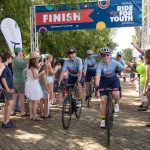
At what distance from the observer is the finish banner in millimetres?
16203

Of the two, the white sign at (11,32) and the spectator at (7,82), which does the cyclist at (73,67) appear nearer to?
the spectator at (7,82)

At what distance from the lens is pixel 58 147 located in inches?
270

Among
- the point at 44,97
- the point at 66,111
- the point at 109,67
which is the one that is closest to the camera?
the point at 109,67

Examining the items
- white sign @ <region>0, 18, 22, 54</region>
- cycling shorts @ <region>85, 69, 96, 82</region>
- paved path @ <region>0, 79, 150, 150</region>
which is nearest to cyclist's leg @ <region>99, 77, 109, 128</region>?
paved path @ <region>0, 79, 150, 150</region>

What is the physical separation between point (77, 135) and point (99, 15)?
961cm

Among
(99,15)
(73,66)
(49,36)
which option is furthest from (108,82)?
(49,36)

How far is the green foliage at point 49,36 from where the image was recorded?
32.2ft

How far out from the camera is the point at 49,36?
2577 cm

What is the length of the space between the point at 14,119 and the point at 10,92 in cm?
176

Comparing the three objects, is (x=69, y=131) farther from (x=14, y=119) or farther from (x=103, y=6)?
(x=103, y=6)

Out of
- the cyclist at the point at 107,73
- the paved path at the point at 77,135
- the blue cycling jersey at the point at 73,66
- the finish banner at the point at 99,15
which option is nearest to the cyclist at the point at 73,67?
the blue cycling jersey at the point at 73,66

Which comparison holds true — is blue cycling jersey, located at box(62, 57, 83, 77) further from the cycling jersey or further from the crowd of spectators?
the cycling jersey

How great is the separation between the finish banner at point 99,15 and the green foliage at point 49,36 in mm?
1315

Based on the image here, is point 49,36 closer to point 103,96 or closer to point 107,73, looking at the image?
point 107,73
